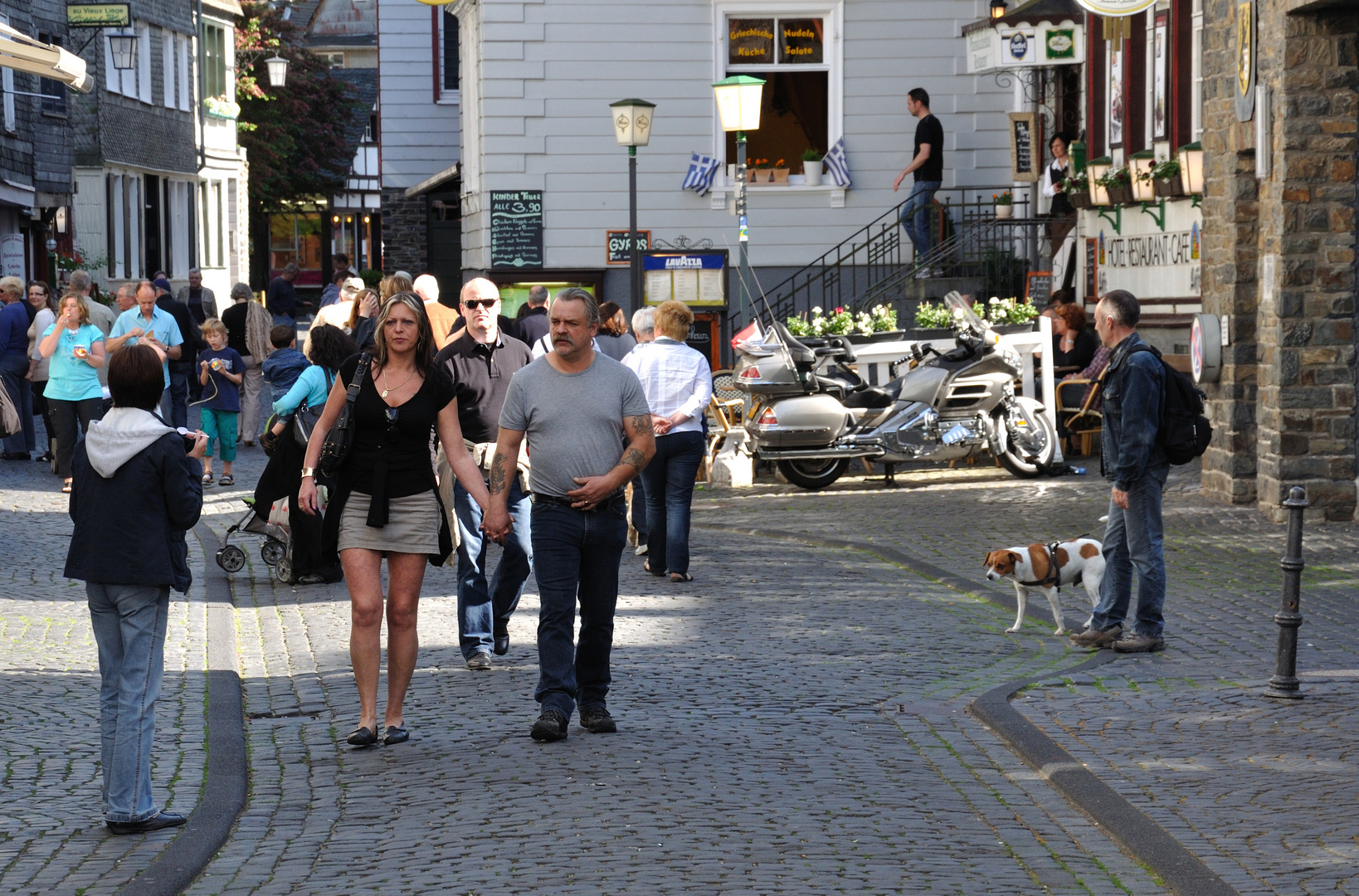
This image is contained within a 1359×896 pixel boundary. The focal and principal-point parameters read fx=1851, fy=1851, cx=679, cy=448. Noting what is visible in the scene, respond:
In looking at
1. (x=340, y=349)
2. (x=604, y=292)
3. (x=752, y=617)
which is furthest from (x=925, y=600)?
(x=604, y=292)

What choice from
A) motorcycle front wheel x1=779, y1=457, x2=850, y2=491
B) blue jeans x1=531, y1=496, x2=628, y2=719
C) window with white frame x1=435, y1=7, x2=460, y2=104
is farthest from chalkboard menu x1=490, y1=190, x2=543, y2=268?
blue jeans x1=531, y1=496, x2=628, y2=719

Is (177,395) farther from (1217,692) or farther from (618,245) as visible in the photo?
(1217,692)

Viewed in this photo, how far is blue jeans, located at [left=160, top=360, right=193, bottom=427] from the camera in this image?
60.7 feet

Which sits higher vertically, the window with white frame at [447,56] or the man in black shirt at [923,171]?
the window with white frame at [447,56]

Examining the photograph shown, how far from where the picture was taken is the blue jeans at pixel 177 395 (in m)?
18.5

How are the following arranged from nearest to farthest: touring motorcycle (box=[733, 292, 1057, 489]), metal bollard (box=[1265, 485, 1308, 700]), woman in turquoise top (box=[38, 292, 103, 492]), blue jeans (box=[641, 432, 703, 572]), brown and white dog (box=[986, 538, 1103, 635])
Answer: metal bollard (box=[1265, 485, 1308, 700]), brown and white dog (box=[986, 538, 1103, 635]), blue jeans (box=[641, 432, 703, 572]), touring motorcycle (box=[733, 292, 1057, 489]), woman in turquoise top (box=[38, 292, 103, 492])

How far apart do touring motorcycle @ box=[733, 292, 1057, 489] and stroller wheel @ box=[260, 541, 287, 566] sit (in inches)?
212

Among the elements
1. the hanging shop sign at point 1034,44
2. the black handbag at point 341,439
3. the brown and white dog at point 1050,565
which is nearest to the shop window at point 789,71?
the hanging shop sign at point 1034,44

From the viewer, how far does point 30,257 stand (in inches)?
1304

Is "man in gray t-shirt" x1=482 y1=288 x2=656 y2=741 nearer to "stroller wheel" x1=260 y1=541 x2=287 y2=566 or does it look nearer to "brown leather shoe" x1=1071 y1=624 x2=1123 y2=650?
"brown leather shoe" x1=1071 y1=624 x2=1123 y2=650

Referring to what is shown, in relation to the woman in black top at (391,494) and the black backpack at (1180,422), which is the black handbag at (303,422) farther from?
the black backpack at (1180,422)

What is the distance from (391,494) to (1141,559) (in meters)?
3.83

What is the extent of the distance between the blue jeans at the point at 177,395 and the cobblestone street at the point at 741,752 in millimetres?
6982

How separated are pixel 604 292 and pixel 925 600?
14004 millimetres
